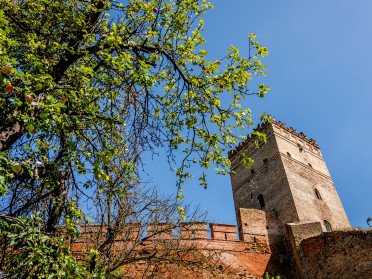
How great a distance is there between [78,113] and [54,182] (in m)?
0.99

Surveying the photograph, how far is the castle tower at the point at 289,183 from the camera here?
19.2 metres

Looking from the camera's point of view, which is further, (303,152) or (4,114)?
(303,152)

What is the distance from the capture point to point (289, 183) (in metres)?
19.5

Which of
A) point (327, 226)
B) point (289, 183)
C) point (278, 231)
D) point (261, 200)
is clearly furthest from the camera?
point (261, 200)

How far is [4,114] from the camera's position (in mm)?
4234

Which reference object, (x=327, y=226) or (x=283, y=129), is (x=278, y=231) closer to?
(x=327, y=226)

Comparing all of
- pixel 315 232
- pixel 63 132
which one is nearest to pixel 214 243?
pixel 315 232

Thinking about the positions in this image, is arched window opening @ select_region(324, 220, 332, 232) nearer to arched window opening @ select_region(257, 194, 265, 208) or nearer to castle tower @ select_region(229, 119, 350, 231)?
castle tower @ select_region(229, 119, 350, 231)

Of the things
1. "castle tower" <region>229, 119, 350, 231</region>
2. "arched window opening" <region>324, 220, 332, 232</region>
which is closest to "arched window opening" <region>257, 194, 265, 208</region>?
"castle tower" <region>229, 119, 350, 231</region>

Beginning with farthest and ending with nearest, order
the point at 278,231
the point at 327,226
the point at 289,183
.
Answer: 1. the point at 327,226
2. the point at 289,183
3. the point at 278,231

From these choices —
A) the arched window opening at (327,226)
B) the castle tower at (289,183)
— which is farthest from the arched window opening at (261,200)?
the arched window opening at (327,226)

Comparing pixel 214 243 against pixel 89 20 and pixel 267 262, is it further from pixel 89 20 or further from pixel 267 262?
pixel 89 20

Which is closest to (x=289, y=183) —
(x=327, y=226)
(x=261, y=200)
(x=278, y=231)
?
(x=261, y=200)

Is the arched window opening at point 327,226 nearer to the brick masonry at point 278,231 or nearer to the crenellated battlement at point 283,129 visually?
the brick masonry at point 278,231
